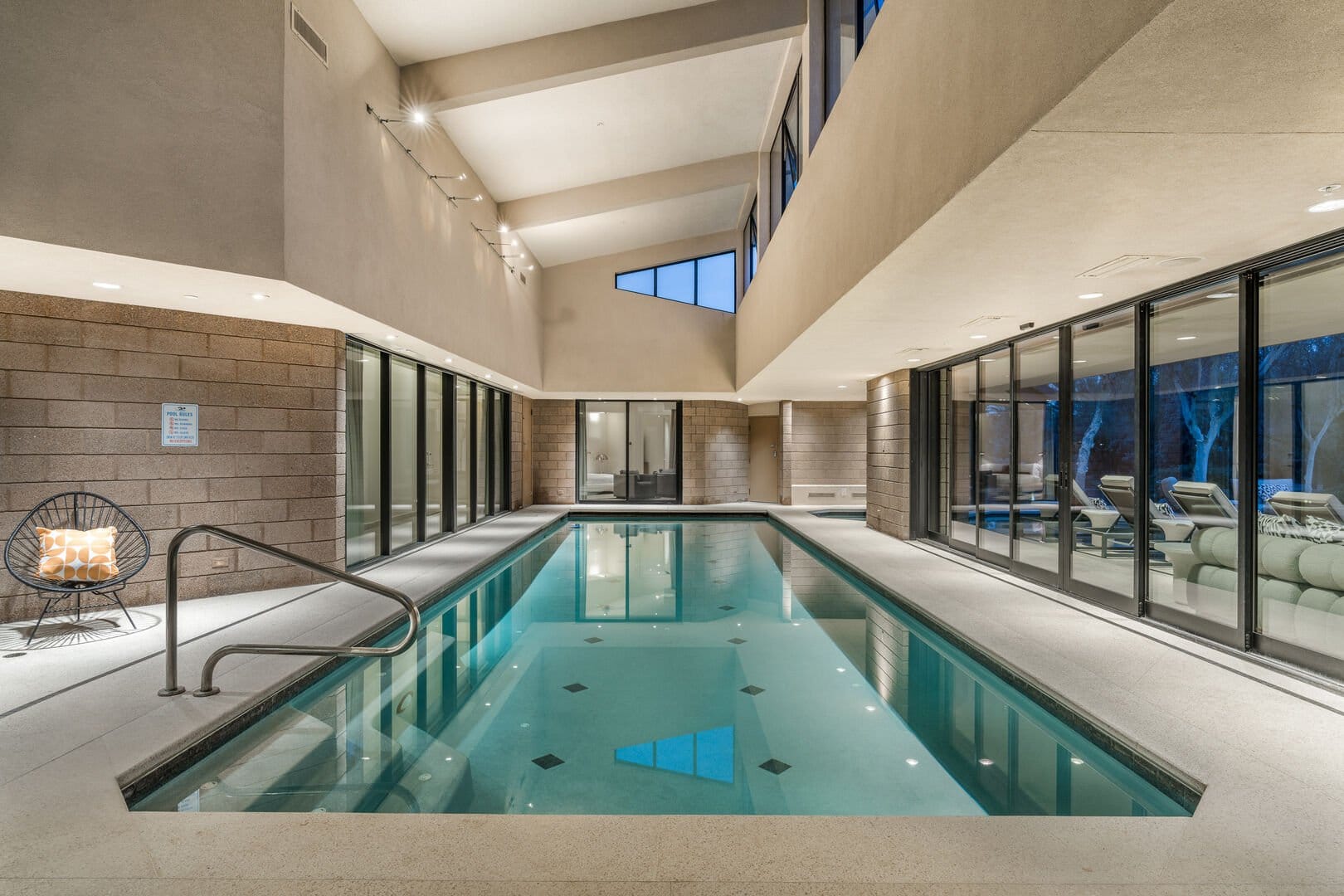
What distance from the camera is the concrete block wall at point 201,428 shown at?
5.09 metres

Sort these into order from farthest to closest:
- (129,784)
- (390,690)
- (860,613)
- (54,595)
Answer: (860,613) → (54,595) → (390,690) → (129,784)

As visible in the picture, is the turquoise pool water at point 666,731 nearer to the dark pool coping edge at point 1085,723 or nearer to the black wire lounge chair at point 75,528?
the dark pool coping edge at point 1085,723

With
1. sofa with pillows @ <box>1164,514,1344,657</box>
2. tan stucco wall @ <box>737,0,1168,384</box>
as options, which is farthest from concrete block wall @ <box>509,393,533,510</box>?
sofa with pillows @ <box>1164,514,1344,657</box>

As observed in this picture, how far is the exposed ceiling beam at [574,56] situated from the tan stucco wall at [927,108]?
1.57 meters

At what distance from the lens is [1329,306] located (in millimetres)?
3854

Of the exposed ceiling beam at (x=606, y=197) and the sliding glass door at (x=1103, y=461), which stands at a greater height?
the exposed ceiling beam at (x=606, y=197)

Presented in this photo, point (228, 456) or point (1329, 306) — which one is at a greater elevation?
point (1329, 306)

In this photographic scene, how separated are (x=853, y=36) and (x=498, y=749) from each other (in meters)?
5.89

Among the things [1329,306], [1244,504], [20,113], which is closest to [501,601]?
[20,113]

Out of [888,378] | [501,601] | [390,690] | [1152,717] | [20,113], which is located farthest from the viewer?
[888,378]

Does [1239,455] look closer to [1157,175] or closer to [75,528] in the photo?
[1157,175]

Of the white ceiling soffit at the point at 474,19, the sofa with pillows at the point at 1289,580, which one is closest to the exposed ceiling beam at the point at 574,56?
the white ceiling soffit at the point at 474,19

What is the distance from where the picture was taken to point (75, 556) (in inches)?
190

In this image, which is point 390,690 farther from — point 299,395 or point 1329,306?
point 1329,306
